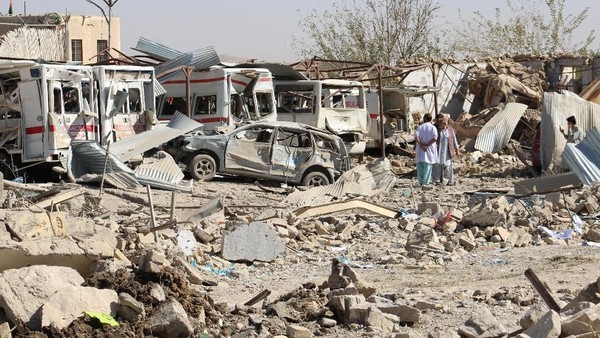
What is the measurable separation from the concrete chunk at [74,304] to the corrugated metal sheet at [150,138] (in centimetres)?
1154

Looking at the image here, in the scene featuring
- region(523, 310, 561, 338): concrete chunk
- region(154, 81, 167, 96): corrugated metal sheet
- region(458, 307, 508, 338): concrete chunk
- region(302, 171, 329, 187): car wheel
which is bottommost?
region(302, 171, 329, 187): car wheel

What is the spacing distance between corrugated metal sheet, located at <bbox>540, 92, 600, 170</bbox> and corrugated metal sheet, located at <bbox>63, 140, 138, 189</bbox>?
8482 millimetres

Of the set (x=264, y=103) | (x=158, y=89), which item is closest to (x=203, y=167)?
(x=158, y=89)

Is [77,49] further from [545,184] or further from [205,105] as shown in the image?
[545,184]

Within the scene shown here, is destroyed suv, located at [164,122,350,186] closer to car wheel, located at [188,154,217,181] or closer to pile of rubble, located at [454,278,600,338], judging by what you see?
car wheel, located at [188,154,217,181]

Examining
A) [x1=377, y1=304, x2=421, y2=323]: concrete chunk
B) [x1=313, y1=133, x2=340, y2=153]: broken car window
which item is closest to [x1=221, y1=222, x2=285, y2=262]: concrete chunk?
[x1=377, y1=304, x2=421, y2=323]: concrete chunk

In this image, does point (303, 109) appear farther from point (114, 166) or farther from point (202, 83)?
point (114, 166)

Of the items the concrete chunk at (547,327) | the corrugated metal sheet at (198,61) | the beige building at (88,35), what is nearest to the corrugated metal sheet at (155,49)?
the corrugated metal sheet at (198,61)

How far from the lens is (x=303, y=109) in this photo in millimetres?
25312

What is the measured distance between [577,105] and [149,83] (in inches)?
362

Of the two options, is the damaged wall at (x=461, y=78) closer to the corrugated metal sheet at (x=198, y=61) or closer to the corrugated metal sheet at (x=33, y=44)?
the corrugated metal sheet at (x=198, y=61)

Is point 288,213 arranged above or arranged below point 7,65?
below

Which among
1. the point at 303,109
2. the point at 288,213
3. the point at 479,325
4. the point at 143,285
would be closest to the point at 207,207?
the point at 288,213

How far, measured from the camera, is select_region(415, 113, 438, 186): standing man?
64.7 ft
